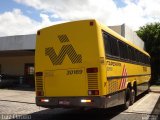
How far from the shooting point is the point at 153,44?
130 ft

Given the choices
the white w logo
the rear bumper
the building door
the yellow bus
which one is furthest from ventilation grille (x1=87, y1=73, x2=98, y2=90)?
the building door

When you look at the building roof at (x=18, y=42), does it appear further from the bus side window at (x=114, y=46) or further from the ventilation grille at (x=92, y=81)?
the ventilation grille at (x=92, y=81)

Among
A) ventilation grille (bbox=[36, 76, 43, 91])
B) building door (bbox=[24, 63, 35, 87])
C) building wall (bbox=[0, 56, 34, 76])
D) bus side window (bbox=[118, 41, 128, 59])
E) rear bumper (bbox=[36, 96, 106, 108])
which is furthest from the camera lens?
building wall (bbox=[0, 56, 34, 76])

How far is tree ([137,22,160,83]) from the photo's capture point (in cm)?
3941

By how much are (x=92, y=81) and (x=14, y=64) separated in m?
26.4

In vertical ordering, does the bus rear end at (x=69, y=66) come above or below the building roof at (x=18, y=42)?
below

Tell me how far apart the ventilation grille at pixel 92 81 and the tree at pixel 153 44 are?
99.0ft

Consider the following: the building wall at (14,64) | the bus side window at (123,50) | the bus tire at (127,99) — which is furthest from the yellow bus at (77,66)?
the building wall at (14,64)

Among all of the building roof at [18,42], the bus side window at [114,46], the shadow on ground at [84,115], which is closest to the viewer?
the bus side window at [114,46]

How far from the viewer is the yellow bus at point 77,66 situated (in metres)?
10.1

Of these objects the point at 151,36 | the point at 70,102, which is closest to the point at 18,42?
the point at 70,102

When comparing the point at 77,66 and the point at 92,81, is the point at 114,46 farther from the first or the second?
the point at 92,81

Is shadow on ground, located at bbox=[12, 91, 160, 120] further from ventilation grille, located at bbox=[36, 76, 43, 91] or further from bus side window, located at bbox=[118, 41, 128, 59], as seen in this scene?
bus side window, located at bbox=[118, 41, 128, 59]

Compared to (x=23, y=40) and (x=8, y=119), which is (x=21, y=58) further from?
(x=8, y=119)
